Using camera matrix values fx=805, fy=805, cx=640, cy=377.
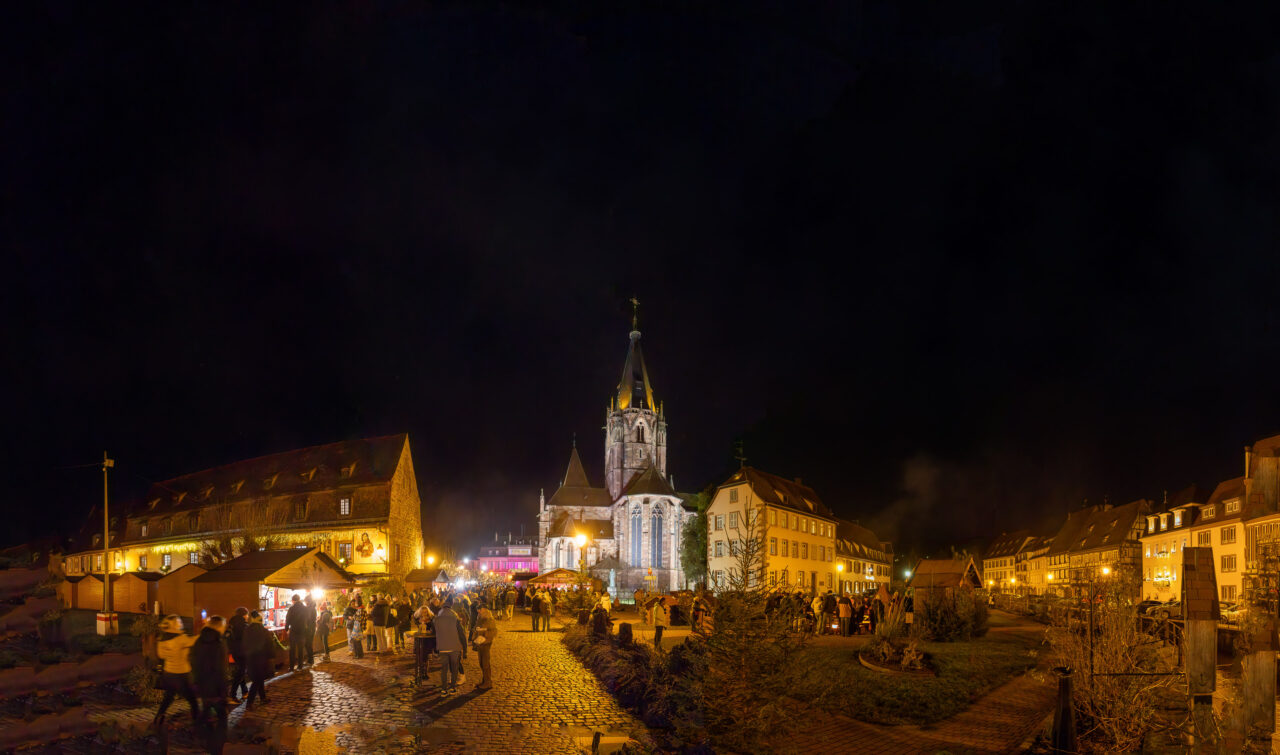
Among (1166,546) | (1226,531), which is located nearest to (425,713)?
(1226,531)

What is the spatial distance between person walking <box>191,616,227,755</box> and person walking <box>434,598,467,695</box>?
4104mm

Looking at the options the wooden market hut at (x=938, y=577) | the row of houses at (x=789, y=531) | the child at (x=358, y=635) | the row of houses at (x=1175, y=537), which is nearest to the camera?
the child at (x=358, y=635)

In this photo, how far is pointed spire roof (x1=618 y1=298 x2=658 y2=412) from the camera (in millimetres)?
96688

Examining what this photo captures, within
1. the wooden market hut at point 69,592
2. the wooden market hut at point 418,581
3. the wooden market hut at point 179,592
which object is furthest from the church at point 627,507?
the wooden market hut at point 179,592

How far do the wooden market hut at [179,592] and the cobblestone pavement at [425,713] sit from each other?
15.8 meters

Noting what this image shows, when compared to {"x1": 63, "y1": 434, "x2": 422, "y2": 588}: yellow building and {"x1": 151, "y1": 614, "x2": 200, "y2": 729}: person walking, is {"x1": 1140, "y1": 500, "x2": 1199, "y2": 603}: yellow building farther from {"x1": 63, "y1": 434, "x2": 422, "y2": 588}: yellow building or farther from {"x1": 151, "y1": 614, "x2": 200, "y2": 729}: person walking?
{"x1": 151, "y1": 614, "x2": 200, "y2": 729}: person walking

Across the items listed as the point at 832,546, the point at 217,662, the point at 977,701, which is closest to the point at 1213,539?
the point at 832,546

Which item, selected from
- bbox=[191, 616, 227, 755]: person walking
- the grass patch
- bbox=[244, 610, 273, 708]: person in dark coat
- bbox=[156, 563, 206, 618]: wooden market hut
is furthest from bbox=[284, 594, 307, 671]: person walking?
bbox=[156, 563, 206, 618]: wooden market hut

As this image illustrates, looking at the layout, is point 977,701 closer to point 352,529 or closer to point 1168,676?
point 1168,676

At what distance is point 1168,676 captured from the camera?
35.9 feet

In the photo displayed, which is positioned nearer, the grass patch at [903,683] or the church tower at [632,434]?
the grass patch at [903,683]

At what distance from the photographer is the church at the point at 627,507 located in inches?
3196

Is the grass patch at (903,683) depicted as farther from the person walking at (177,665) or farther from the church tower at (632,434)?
the church tower at (632,434)

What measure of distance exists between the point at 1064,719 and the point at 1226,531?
1903 inches
